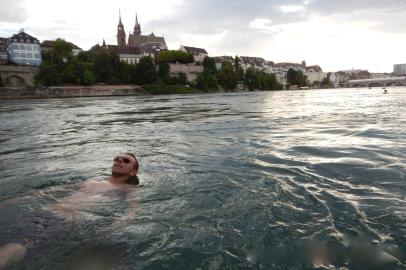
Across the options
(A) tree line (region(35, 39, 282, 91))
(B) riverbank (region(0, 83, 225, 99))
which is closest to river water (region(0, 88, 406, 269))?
(B) riverbank (region(0, 83, 225, 99))

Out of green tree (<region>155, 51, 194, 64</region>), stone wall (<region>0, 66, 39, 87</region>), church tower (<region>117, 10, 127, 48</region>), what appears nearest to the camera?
stone wall (<region>0, 66, 39, 87</region>)

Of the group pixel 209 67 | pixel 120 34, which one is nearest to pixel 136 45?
pixel 120 34

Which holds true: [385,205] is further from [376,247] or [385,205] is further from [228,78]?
[228,78]

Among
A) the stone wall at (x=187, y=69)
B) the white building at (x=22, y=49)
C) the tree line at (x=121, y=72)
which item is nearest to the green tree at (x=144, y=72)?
the tree line at (x=121, y=72)

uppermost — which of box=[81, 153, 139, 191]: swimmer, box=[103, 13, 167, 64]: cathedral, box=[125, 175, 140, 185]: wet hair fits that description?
box=[103, 13, 167, 64]: cathedral

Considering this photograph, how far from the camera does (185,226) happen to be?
450cm

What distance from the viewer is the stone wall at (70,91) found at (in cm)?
6838

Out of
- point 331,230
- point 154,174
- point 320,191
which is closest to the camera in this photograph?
point 331,230

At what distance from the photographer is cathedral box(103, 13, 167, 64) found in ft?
488

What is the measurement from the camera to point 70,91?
258ft

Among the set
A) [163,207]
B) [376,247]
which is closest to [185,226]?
[163,207]

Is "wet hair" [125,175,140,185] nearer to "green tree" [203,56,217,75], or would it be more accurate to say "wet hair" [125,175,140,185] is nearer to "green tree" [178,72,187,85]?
"green tree" [178,72,187,85]

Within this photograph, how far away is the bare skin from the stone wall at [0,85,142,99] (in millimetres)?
69640

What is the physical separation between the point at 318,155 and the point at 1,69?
86.5 meters
